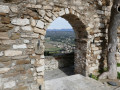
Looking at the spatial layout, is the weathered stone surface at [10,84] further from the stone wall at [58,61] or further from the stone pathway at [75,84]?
the stone wall at [58,61]

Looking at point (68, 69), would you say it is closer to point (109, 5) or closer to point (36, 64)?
point (36, 64)

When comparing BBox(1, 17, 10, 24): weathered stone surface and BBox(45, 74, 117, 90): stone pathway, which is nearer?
BBox(1, 17, 10, 24): weathered stone surface

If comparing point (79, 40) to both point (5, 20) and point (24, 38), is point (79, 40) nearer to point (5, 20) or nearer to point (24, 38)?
point (24, 38)

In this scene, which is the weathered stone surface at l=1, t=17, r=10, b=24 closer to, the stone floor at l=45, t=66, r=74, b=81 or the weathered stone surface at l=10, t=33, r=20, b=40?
the weathered stone surface at l=10, t=33, r=20, b=40

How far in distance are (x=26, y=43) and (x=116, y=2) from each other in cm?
342

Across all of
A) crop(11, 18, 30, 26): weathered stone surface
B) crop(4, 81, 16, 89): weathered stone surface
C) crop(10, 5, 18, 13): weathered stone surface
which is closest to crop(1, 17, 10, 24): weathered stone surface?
crop(11, 18, 30, 26): weathered stone surface

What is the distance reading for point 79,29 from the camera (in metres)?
4.88

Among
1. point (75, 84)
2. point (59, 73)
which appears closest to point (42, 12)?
point (75, 84)

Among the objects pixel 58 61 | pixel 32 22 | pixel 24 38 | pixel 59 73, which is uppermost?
pixel 32 22

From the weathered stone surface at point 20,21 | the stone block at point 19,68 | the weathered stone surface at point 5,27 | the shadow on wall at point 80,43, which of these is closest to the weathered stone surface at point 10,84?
the stone block at point 19,68

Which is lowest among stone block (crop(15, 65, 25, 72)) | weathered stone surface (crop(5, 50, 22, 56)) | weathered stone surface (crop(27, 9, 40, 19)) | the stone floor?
the stone floor

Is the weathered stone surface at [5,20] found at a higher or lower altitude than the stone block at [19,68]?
higher

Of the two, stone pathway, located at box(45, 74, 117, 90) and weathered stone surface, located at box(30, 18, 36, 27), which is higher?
weathered stone surface, located at box(30, 18, 36, 27)

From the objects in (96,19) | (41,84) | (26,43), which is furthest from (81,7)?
(41,84)
